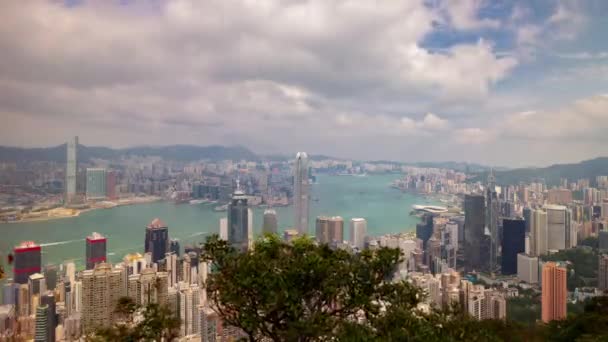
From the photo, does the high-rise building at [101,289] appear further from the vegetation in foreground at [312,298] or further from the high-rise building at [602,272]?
the high-rise building at [602,272]

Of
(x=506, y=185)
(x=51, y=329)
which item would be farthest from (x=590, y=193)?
(x=51, y=329)

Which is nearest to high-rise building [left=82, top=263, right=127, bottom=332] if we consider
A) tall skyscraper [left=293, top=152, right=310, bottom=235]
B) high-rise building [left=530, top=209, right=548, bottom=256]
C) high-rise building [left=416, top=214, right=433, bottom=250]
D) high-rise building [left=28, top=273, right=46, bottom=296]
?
high-rise building [left=28, top=273, right=46, bottom=296]

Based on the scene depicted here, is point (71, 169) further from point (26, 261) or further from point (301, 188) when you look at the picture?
point (301, 188)

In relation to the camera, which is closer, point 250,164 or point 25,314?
point 25,314

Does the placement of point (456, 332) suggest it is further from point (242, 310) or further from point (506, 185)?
point (506, 185)

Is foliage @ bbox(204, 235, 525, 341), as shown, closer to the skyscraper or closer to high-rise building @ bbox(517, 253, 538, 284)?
the skyscraper
